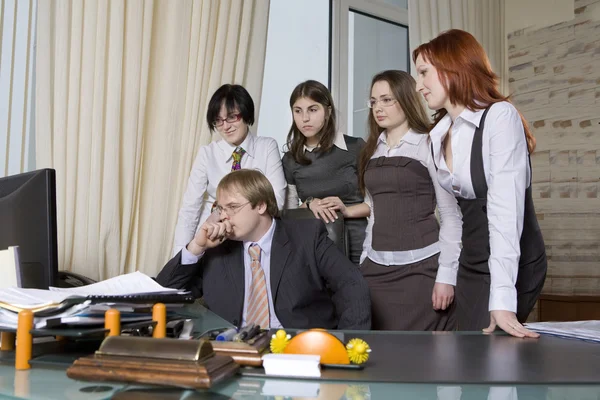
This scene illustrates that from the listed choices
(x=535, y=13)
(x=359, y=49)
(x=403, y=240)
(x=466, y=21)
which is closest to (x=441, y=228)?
(x=403, y=240)

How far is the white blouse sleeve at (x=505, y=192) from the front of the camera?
1415 millimetres

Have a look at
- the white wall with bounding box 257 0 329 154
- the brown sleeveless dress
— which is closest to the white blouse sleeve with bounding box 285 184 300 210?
the brown sleeveless dress

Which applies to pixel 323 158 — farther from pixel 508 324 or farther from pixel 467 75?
pixel 508 324

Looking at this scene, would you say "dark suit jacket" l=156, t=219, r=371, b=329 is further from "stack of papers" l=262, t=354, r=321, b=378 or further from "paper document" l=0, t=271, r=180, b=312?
"stack of papers" l=262, t=354, r=321, b=378

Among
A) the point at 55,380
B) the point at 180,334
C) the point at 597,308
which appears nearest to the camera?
the point at 55,380

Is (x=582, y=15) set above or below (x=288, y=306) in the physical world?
above

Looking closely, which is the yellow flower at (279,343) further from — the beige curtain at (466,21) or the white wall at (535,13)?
the white wall at (535,13)

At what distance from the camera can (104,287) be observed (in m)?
1.32

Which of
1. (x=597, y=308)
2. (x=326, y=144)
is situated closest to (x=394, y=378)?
(x=326, y=144)

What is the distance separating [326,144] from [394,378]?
190 cm

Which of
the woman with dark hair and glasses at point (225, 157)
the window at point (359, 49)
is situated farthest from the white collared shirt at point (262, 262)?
the window at point (359, 49)

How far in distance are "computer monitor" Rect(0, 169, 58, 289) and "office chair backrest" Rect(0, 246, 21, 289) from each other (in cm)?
3

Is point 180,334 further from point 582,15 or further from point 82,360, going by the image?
point 582,15

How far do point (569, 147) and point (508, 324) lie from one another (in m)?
3.29
